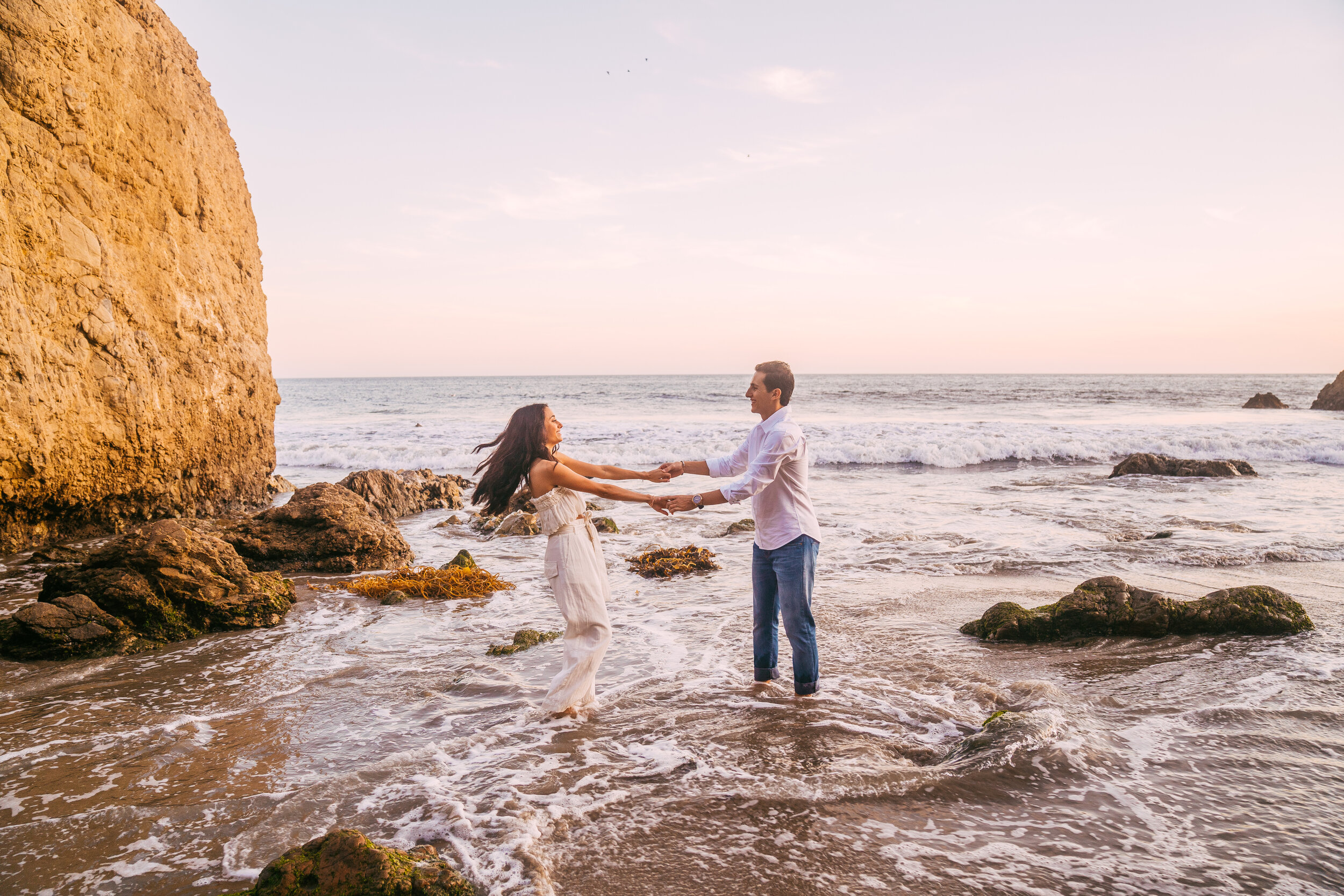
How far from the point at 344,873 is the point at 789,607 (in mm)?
3119

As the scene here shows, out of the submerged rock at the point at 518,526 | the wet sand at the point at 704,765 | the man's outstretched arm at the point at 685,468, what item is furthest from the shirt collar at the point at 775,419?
the submerged rock at the point at 518,526

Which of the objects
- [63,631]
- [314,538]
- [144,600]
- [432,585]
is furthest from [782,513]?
[314,538]

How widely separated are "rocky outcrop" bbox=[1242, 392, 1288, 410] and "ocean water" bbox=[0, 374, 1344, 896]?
131ft

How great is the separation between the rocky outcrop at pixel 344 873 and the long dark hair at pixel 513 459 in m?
2.41

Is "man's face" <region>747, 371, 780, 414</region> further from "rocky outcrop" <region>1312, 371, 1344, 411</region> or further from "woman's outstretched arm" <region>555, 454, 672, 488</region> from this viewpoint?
"rocky outcrop" <region>1312, 371, 1344, 411</region>

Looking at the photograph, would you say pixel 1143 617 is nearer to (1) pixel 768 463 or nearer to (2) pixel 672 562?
(1) pixel 768 463

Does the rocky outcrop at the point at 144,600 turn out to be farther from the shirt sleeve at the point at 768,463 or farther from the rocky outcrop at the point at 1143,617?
the rocky outcrop at the point at 1143,617

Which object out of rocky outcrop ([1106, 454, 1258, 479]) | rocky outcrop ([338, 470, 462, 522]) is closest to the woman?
rocky outcrop ([338, 470, 462, 522])

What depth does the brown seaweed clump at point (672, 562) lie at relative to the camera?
9344mm

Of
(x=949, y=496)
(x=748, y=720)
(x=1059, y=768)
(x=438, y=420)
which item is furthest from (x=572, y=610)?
(x=438, y=420)

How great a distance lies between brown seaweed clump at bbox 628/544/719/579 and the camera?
934 centimetres

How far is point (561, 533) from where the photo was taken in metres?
5.04

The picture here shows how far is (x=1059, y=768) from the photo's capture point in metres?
4.01

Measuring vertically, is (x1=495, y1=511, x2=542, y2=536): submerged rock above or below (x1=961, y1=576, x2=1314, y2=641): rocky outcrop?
below
